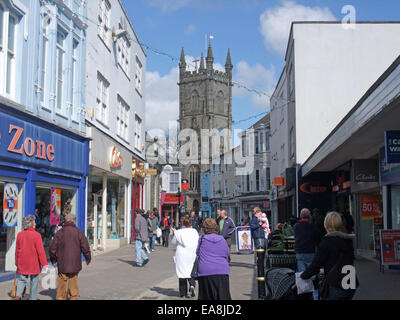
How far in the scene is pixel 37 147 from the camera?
13.6 metres

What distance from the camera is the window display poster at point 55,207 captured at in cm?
1494

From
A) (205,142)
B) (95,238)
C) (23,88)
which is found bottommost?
(95,238)

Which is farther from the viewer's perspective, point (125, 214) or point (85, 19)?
point (125, 214)

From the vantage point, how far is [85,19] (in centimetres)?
1745

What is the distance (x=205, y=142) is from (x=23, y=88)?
8945cm

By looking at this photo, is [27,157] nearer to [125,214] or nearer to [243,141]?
[125,214]

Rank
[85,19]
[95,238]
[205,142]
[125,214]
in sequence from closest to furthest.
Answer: [85,19]
[95,238]
[125,214]
[205,142]

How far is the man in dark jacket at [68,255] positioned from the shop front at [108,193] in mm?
9372

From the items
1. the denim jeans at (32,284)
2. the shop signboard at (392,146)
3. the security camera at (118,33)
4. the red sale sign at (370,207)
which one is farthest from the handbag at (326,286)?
the security camera at (118,33)

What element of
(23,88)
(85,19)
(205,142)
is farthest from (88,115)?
(205,142)

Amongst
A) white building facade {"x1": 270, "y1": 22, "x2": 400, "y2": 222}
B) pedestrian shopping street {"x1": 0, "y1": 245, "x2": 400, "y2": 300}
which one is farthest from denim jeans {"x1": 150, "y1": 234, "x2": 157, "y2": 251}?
white building facade {"x1": 270, "y1": 22, "x2": 400, "y2": 222}

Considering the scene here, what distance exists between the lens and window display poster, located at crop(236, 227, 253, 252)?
19.0m

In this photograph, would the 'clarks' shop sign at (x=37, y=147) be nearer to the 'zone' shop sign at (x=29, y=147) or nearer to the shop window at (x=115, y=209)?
the 'zone' shop sign at (x=29, y=147)

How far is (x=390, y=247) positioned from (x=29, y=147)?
30.8 ft
